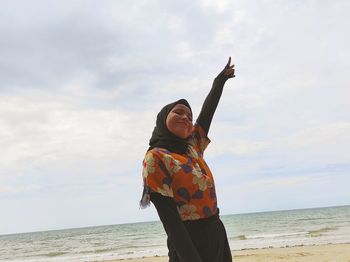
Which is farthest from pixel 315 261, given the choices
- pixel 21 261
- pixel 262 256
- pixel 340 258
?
pixel 21 261

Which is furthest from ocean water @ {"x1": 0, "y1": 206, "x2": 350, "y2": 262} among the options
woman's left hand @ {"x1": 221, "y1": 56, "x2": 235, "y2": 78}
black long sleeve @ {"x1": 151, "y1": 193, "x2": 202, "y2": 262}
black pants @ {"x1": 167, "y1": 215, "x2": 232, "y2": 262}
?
black long sleeve @ {"x1": 151, "y1": 193, "x2": 202, "y2": 262}

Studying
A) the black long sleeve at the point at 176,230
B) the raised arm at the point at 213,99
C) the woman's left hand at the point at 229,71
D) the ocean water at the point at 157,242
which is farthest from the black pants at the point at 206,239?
the ocean water at the point at 157,242

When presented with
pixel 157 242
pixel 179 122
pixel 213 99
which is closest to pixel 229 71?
pixel 213 99

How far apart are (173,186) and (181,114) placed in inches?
14.6

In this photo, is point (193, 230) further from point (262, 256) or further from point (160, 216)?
point (262, 256)

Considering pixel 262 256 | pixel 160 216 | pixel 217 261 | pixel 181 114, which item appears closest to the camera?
pixel 160 216

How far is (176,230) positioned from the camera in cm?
161

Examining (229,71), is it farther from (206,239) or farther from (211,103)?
(206,239)

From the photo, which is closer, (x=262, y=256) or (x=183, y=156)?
(x=183, y=156)

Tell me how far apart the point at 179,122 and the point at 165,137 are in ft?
0.32

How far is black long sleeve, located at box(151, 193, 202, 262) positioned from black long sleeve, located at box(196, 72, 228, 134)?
62 centimetres

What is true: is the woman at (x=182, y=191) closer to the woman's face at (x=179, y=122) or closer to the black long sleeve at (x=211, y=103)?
the woman's face at (x=179, y=122)

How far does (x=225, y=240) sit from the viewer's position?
1857mm

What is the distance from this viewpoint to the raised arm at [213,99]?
2189 mm
